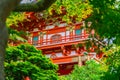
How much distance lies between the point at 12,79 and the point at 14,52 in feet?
4.29

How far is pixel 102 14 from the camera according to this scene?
7.21 metres

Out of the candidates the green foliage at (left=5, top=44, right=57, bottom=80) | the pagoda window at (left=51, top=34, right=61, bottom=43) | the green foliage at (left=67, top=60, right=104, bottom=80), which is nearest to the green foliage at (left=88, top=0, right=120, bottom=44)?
the green foliage at (left=5, top=44, right=57, bottom=80)

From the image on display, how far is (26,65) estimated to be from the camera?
16.8m

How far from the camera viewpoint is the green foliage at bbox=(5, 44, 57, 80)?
1659 centimetres

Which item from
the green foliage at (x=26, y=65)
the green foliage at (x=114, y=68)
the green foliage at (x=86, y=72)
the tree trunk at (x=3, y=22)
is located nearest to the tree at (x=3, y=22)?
the tree trunk at (x=3, y=22)

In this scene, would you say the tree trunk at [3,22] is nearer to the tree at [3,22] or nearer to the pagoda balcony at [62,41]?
the tree at [3,22]

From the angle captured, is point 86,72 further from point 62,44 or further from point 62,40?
point 62,40

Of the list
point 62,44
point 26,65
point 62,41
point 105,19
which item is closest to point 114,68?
point 105,19

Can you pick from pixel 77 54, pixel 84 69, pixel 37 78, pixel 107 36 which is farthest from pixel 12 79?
pixel 77 54

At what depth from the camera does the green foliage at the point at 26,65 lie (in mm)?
16594

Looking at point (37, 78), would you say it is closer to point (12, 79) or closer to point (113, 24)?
point (12, 79)

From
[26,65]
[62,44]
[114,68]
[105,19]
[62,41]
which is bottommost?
[62,44]

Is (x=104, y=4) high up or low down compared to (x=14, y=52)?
up

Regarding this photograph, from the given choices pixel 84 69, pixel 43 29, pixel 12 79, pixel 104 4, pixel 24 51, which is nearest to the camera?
pixel 104 4
